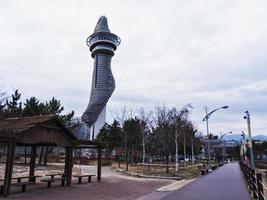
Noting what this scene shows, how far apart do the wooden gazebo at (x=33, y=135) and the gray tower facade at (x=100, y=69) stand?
10412 centimetres

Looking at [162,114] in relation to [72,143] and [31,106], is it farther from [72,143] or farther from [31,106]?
[72,143]

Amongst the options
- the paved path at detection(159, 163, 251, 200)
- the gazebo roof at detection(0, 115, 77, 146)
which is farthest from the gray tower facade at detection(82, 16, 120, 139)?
the paved path at detection(159, 163, 251, 200)

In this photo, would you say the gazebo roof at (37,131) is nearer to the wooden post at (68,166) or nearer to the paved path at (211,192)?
the wooden post at (68,166)

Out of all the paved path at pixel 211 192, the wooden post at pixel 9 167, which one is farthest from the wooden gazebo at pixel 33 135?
the paved path at pixel 211 192

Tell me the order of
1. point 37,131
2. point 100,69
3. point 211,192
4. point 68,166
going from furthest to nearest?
point 100,69, point 68,166, point 37,131, point 211,192

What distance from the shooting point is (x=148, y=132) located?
56719 millimetres

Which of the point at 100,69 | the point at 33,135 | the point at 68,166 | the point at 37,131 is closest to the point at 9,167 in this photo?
the point at 33,135

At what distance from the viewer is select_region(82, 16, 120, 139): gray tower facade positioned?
422 feet

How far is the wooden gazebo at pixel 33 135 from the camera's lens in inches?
588

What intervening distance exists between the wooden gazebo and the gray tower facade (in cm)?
10412

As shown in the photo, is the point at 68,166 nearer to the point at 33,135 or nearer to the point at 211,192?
the point at 33,135

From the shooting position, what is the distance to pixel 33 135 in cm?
1689

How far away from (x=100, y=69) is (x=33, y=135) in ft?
395

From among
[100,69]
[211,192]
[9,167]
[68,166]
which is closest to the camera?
[9,167]
